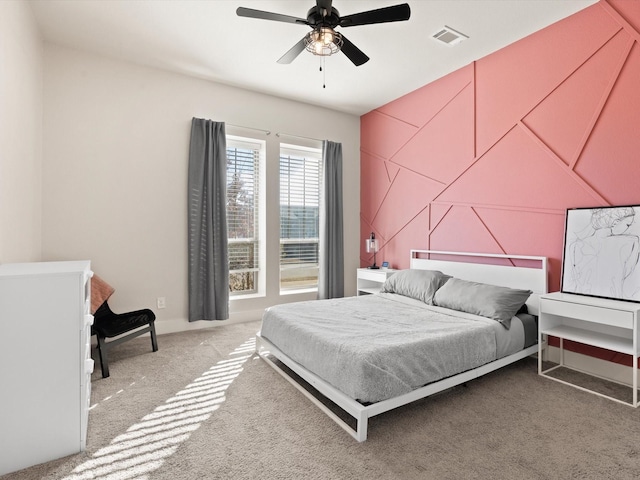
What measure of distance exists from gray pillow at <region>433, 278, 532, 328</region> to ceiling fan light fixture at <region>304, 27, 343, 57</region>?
2303 mm

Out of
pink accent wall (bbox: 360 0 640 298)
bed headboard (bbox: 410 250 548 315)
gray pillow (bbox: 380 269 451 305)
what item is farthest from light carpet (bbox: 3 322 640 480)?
pink accent wall (bbox: 360 0 640 298)

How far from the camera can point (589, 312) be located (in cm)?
242

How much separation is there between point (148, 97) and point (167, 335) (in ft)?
8.63

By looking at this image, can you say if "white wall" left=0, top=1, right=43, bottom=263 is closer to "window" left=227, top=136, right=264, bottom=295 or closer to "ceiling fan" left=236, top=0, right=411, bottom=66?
"ceiling fan" left=236, top=0, right=411, bottom=66

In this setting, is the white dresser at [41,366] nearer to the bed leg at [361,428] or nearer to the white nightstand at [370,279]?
the bed leg at [361,428]

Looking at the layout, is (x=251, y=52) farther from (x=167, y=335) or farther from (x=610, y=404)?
(x=610, y=404)

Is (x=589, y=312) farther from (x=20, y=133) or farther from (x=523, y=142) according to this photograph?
(x=20, y=133)

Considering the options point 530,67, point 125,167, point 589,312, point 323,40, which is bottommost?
point 589,312

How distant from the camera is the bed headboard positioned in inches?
121

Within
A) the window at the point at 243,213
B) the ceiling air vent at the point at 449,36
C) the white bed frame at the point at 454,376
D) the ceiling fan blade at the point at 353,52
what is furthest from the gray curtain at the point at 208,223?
the ceiling air vent at the point at 449,36

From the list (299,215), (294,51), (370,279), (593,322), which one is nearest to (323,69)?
(294,51)

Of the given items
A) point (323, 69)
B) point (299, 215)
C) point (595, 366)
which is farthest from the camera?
point (299, 215)

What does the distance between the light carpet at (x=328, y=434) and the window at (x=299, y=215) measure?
2.25 m

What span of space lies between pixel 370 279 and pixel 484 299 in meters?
1.93
